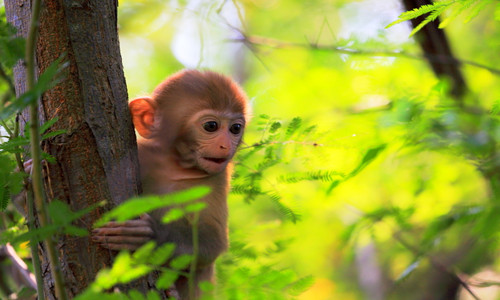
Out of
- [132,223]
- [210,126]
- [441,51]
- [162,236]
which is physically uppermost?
[441,51]

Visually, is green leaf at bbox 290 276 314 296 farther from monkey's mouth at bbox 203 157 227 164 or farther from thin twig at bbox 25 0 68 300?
monkey's mouth at bbox 203 157 227 164

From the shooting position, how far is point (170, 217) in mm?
2148

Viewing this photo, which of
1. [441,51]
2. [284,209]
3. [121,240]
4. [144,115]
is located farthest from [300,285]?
[441,51]

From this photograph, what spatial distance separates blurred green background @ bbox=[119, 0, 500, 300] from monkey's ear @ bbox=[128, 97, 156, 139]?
0.45 metres

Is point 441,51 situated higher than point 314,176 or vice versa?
point 441,51

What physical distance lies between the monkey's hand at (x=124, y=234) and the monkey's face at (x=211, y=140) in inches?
42.4

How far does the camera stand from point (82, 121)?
3.00m

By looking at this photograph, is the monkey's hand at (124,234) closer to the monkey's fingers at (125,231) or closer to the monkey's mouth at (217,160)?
the monkey's fingers at (125,231)

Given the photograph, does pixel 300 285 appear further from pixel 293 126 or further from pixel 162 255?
pixel 293 126

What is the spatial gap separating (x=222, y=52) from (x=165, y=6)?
1.49 meters

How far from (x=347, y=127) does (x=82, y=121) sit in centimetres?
221

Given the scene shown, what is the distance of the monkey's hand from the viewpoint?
9.76 ft

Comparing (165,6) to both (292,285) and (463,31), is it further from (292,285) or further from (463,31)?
(292,285)

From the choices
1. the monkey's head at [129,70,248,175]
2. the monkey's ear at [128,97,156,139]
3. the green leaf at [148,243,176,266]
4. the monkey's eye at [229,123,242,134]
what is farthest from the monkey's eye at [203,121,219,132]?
the green leaf at [148,243,176,266]
